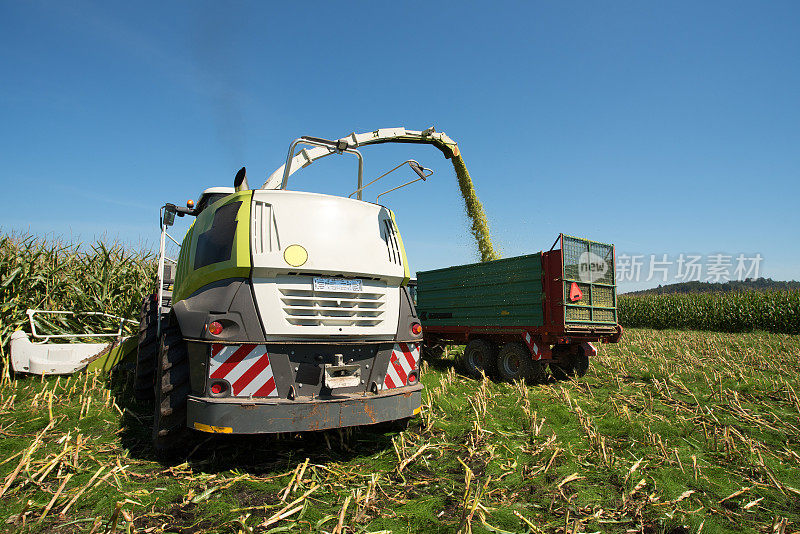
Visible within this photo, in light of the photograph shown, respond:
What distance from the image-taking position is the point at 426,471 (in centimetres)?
364

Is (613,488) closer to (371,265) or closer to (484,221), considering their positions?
(371,265)

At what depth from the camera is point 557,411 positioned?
17.7 ft

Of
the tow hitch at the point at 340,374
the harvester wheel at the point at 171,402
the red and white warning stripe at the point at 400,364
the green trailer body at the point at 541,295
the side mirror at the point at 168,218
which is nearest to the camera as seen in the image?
the harvester wheel at the point at 171,402

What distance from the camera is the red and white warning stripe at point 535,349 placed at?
748 cm

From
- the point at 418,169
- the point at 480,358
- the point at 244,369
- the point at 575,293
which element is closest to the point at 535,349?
the point at 575,293

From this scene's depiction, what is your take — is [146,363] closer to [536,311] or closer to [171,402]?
[171,402]

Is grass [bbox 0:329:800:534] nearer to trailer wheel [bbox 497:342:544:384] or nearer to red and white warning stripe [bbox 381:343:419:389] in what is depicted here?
red and white warning stripe [bbox 381:343:419:389]

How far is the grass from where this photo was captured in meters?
2.79


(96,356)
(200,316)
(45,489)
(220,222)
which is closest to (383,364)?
(200,316)

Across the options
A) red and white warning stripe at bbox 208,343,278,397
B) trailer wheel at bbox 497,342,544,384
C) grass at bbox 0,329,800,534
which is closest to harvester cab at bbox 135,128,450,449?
red and white warning stripe at bbox 208,343,278,397

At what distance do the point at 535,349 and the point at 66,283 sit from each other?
25.8 feet

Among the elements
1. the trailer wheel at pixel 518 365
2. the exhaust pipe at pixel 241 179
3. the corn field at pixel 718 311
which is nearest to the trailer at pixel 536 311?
the trailer wheel at pixel 518 365

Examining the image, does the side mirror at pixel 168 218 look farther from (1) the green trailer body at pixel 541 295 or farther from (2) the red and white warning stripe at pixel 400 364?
(1) the green trailer body at pixel 541 295

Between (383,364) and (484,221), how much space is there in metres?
6.06
